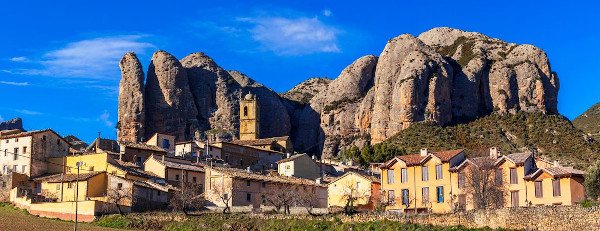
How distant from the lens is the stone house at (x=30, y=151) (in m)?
100

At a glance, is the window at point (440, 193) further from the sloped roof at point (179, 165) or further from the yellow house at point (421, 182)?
A: the sloped roof at point (179, 165)

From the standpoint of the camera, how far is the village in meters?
81.1

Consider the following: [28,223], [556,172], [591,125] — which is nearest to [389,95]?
[591,125]

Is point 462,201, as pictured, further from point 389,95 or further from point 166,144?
point 389,95

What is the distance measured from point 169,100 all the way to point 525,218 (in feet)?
434

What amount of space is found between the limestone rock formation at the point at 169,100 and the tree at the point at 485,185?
10398 cm

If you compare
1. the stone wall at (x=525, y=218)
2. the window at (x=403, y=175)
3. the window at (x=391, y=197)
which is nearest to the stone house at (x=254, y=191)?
the window at (x=391, y=197)

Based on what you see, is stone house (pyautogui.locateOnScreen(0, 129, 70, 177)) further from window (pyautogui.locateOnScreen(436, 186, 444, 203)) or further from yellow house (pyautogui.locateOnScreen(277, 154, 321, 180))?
window (pyautogui.locateOnScreen(436, 186, 444, 203))

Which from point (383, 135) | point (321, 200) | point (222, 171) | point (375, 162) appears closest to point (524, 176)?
point (321, 200)

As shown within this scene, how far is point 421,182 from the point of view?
88.4 metres

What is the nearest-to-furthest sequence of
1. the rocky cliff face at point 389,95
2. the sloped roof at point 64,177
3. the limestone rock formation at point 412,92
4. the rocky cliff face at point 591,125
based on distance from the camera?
the sloped roof at point 64,177 → the limestone rock formation at point 412,92 → the rocky cliff face at point 389,95 → the rocky cliff face at point 591,125

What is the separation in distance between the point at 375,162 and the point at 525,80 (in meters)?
45.3

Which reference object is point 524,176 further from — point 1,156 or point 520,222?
point 1,156

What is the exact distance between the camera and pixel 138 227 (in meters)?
76.9
